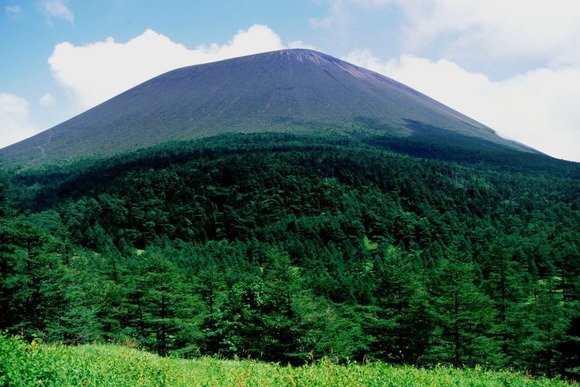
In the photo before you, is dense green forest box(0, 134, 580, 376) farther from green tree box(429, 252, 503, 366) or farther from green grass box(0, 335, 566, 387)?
green grass box(0, 335, 566, 387)

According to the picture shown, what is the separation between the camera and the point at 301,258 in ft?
352

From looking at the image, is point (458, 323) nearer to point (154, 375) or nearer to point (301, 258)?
point (154, 375)

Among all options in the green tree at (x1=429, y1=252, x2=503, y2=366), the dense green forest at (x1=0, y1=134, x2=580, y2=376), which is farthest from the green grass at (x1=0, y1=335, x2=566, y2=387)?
the green tree at (x1=429, y1=252, x2=503, y2=366)

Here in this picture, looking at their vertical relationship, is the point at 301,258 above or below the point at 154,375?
below

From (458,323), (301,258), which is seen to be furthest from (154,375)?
(301,258)

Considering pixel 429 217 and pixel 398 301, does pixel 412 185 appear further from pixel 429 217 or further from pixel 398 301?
pixel 398 301

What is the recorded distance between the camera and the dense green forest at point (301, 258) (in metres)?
30.8

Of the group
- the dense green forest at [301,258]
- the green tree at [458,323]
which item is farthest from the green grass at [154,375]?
the green tree at [458,323]

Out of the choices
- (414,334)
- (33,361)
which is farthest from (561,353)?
(33,361)

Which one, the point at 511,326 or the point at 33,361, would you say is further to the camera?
the point at 511,326

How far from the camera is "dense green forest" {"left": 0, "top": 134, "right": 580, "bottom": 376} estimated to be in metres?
30.8

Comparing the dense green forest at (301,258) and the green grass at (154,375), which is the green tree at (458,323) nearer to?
the dense green forest at (301,258)

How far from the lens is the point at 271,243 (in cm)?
12369

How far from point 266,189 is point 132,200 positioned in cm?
5422
